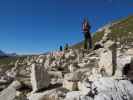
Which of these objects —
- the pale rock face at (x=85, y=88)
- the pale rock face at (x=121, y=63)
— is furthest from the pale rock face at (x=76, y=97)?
the pale rock face at (x=121, y=63)

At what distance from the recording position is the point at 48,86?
13.6 meters

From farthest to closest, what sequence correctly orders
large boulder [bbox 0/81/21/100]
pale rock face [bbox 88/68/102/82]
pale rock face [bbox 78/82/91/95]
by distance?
large boulder [bbox 0/81/21/100], pale rock face [bbox 88/68/102/82], pale rock face [bbox 78/82/91/95]

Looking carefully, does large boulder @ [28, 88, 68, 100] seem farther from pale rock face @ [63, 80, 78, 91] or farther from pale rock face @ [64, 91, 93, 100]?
pale rock face @ [64, 91, 93, 100]

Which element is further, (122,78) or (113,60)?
(113,60)

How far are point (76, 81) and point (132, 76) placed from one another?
2.29 metres

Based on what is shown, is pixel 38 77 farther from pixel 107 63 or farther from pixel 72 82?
pixel 107 63

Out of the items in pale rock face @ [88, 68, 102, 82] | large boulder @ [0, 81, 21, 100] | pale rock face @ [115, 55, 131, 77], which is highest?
pale rock face @ [115, 55, 131, 77]

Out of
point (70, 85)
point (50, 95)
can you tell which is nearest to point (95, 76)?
point (70, 85)

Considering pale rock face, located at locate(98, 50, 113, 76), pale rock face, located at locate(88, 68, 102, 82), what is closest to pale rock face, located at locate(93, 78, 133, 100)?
pale rock face, located at locate(88, 68, 102, 82)

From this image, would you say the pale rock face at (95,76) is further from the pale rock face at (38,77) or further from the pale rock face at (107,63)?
the pale rock face at (38,77)

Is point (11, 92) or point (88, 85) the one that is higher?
point (88, 85)

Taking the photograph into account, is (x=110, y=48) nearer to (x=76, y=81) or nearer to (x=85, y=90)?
(x=76, y=81)

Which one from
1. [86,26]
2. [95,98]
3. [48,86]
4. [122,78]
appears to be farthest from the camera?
[86,26]

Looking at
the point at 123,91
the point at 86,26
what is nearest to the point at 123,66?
the point at 123,91
